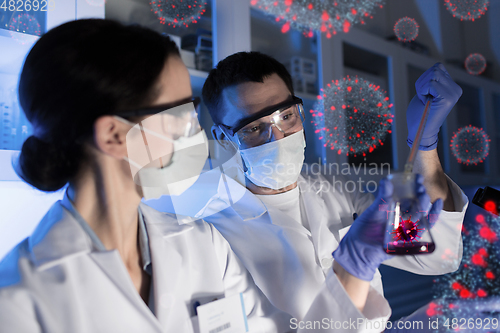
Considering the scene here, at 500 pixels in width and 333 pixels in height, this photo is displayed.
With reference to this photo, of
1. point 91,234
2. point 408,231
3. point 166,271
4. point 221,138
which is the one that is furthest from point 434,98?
point 91,234

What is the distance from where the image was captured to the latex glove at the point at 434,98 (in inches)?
40.6

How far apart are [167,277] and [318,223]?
24.1 inches

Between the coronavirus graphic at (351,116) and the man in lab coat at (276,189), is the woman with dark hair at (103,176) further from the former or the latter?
the coronavirus graphic at (351,116)

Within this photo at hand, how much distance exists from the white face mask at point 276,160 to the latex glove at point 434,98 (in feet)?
1.32

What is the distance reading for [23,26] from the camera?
1010mm

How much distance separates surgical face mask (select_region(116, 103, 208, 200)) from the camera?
79cm

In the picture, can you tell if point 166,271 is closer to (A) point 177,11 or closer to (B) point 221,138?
(B) point 221,138

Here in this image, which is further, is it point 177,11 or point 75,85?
point 177,11

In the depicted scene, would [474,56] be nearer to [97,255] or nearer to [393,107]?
[393,107]

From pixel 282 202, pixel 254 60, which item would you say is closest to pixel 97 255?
pixel 282 202

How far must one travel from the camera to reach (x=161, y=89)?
0.79m

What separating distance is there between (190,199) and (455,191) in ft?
3.05

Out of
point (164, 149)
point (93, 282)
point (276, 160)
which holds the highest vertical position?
point (164, 149)

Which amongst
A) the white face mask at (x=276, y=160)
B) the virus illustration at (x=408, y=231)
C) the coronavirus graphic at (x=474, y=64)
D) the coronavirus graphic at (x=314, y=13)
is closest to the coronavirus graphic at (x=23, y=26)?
the white face mask at (x=276, y=160)
